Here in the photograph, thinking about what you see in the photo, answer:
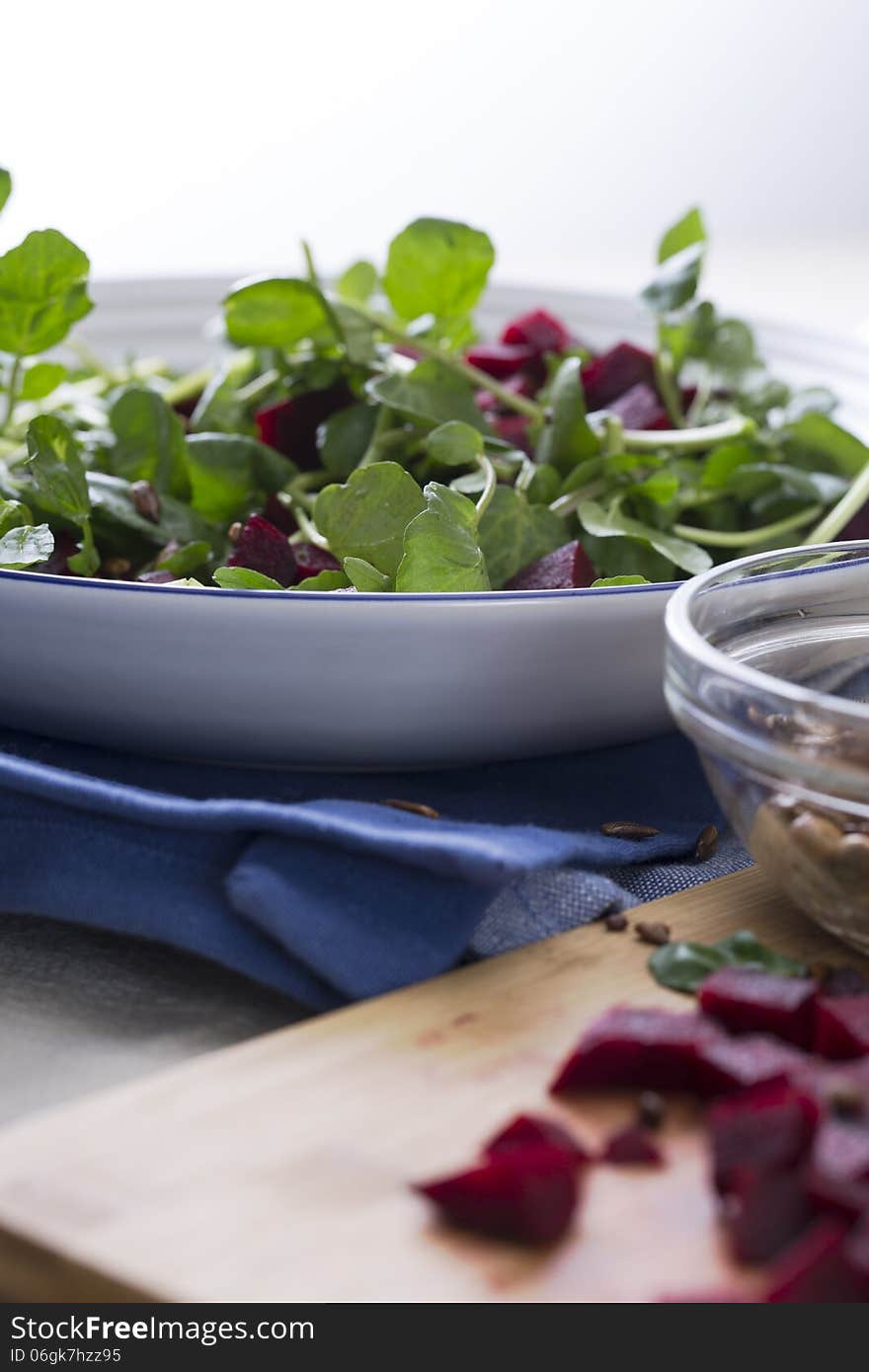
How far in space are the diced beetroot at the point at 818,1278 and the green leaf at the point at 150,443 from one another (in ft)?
2.14

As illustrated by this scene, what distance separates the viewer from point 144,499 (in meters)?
0.92

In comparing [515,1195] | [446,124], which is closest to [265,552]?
[515,1195]

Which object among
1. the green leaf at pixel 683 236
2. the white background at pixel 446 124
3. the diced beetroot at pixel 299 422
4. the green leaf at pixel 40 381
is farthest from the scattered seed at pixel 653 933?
the white background at pixel 446 124

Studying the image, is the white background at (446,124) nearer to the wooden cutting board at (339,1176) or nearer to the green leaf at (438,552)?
the green leaf at (438,552)

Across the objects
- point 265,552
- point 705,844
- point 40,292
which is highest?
point 40,292

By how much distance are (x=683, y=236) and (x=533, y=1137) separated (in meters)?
0.89

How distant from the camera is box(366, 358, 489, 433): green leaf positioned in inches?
37.1

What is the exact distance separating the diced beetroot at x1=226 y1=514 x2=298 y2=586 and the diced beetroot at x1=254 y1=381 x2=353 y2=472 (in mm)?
180

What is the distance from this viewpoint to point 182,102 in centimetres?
280

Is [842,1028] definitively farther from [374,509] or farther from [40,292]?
[40,292]

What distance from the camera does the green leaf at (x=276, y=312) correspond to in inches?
39.7

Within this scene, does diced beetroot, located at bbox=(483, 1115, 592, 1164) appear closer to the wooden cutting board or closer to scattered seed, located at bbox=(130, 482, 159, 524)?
the wooden cutting board

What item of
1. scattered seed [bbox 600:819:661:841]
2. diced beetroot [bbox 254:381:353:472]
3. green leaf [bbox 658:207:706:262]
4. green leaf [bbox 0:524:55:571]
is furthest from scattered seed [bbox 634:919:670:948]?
green leaf [bbox 658:207:706:262]

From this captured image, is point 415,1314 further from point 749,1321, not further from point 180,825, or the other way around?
point 180,825
